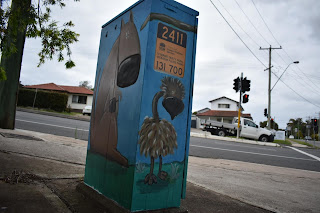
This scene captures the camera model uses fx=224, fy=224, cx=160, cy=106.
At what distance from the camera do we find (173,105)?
A: 2.16 m

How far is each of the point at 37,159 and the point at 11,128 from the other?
412 centimetres

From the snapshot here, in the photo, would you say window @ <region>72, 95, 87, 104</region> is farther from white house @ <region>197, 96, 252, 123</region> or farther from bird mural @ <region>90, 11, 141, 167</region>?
bird mural @ <region>90, 11, 141, 167</region>

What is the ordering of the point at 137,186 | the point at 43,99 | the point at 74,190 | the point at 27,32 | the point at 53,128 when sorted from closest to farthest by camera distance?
the point at 137,186 → the point at 74,190 → the point at 27,32 → the point at 53,128 → the point at 43,99

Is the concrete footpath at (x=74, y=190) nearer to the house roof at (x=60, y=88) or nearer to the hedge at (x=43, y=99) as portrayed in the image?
the hedge at (x=43, y=99)

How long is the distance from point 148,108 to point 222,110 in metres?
49.0

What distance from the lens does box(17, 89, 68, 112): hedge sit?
82.3ft

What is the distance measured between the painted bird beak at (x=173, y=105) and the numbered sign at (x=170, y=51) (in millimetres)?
255

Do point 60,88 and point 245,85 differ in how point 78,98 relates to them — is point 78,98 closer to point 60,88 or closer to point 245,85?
point 60,88

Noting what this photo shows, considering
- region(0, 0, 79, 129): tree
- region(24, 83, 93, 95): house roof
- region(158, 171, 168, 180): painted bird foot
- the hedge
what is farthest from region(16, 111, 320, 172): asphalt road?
region(24, 83, 93, 95): house roof

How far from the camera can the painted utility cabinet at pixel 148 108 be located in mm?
1983

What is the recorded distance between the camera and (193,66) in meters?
2.34

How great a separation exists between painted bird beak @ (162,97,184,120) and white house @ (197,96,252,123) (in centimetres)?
4390

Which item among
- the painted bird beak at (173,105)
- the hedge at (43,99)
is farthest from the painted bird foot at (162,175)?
the hedge at (43,99)

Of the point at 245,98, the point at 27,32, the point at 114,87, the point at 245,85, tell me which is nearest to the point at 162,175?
the point at 114,87
